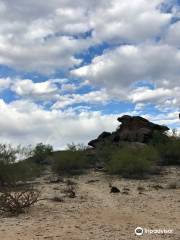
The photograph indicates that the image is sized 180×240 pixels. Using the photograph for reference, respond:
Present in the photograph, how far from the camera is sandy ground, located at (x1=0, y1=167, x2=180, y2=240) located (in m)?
13.0

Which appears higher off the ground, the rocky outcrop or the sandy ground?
the rocky outcrop

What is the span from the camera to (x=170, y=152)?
3403 cm

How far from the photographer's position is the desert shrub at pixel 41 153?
3725cm

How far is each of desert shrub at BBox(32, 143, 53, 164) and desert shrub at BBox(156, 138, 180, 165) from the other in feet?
28.7

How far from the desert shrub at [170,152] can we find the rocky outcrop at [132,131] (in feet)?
13.8

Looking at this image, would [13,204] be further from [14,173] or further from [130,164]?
[130,164]

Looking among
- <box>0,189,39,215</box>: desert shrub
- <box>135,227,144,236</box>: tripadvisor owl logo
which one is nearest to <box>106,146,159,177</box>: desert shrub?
<box>0,189,39,215</box>: desert shrub

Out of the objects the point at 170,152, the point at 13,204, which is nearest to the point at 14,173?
the point at 13,204

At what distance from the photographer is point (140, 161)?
29.2 metres

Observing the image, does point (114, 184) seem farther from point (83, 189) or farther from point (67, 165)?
point (67, 165)

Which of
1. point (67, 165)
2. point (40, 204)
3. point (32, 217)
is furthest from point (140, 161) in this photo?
point (32, 217)

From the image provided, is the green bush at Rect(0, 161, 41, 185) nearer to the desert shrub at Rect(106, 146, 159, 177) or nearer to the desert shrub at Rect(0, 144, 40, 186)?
the desert shrub at Rect(0, 144, 40, 186)

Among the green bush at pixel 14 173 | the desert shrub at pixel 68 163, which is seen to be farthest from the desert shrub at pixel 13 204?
the desert shrub at pixel 68 163

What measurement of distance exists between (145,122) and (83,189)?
19672 millimetres
